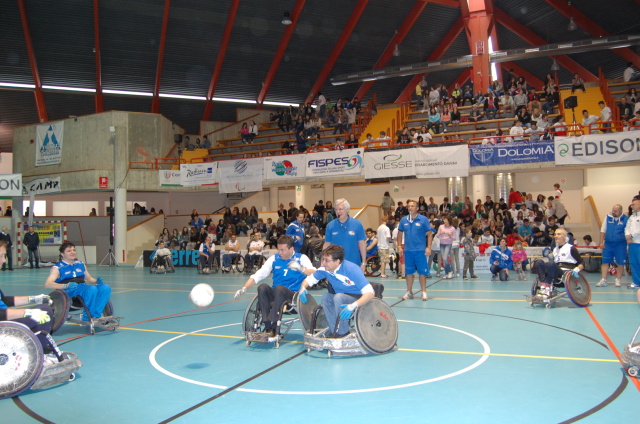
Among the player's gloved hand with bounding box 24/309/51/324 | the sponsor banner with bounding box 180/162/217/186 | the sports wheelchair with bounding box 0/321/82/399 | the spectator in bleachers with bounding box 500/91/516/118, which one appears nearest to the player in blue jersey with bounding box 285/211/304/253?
the player's gloved hand with bounding box 24/309/51/324

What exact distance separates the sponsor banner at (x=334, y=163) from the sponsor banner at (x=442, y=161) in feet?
7.91

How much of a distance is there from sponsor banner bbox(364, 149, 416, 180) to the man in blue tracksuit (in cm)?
896

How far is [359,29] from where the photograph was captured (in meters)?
29.0

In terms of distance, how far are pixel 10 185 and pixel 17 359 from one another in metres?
19.2

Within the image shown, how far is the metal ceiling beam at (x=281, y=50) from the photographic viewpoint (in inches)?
1046

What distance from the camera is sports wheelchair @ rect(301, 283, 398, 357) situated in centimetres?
552

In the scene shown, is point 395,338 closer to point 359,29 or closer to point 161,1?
point 161,1

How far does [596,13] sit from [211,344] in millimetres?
27619

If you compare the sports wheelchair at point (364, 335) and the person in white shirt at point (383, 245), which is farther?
the person in white shirt at point (383, 245)

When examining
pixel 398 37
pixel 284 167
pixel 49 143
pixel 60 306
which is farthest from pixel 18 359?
pixel 398 37

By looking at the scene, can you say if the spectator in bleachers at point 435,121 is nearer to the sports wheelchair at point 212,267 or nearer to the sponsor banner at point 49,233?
the sports wheelchair at point 212,267

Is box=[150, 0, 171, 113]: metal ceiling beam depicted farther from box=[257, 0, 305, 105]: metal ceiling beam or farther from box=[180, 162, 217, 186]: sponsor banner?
box=[180, 162, 217, 186]: sponsor banner

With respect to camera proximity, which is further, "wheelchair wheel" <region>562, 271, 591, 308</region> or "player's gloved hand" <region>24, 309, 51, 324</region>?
"wheelchair wheel" <region>562, 271, 591, 308</region>

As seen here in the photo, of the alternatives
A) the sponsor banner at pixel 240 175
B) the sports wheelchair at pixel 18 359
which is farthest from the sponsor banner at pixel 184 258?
the sports wheelchair at pixel 18 359
